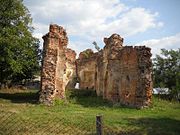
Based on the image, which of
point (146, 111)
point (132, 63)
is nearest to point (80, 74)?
point (132, 63)

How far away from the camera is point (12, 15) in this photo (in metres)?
22.3

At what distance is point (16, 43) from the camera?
2136 cm

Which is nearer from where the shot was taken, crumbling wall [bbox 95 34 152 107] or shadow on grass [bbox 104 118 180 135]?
shadow on grass [bbox 104 118 180 135]

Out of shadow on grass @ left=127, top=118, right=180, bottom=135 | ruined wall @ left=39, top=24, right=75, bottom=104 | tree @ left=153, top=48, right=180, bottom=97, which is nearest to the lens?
shadow on grass @ left=127, top=118, right=180, bottom=135

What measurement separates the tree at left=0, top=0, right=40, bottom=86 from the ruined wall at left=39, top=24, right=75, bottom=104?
6.84ft

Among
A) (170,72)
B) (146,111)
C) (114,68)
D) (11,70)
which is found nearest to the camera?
(146,111)

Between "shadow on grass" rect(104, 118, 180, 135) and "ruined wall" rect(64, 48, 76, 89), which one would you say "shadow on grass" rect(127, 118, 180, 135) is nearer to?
"shadow on grass" rect(104, 118, 180, 135)

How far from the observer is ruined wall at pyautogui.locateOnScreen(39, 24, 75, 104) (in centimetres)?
1984

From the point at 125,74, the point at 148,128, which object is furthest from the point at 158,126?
the point at 125,74

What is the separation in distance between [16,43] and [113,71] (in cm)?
761

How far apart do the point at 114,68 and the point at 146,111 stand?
5355mm

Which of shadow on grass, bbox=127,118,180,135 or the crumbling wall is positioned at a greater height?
the crumbling wall

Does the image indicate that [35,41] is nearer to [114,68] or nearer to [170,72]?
[114,68]

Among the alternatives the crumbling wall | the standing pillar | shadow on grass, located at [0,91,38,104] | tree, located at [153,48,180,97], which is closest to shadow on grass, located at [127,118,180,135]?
the crumbling wall
